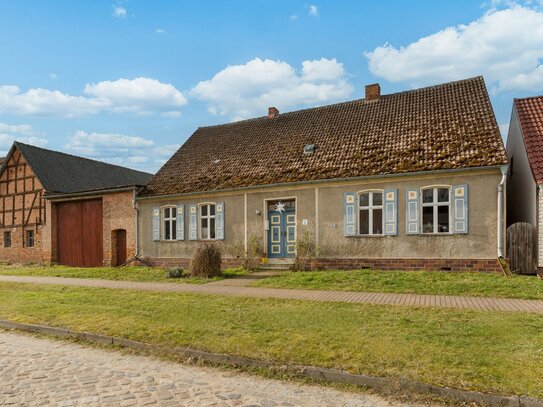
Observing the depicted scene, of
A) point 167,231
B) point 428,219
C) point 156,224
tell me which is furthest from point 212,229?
point 428,219

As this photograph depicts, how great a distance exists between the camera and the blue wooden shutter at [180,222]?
19.8 meters

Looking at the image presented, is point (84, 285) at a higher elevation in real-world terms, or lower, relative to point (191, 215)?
lower

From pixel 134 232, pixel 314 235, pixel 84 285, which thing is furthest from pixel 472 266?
pixel 134 232

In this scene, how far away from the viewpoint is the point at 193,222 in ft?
64.2

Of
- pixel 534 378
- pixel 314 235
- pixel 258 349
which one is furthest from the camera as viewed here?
pixel 314 235

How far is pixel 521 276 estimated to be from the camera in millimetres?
12734

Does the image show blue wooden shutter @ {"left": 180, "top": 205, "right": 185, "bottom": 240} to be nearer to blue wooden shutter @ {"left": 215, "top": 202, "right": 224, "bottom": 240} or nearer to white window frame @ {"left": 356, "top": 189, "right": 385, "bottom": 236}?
blue wooden shutter @ {"left": 215, "top": 202, "right": 224, "bottom": 240}

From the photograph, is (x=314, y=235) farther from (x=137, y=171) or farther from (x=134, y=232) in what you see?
(x=137, y=171)

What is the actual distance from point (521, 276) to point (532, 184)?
3.64m

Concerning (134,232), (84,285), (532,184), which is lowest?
(84,285)

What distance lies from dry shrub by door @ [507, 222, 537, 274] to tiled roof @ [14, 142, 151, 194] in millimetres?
17950

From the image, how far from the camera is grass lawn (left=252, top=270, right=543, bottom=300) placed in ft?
35.4

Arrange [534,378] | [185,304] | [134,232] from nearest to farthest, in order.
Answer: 1. [534,378]
2. [185,304]
3. [134,232]

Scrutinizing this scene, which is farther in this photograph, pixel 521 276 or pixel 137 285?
→ pixel 137 285
